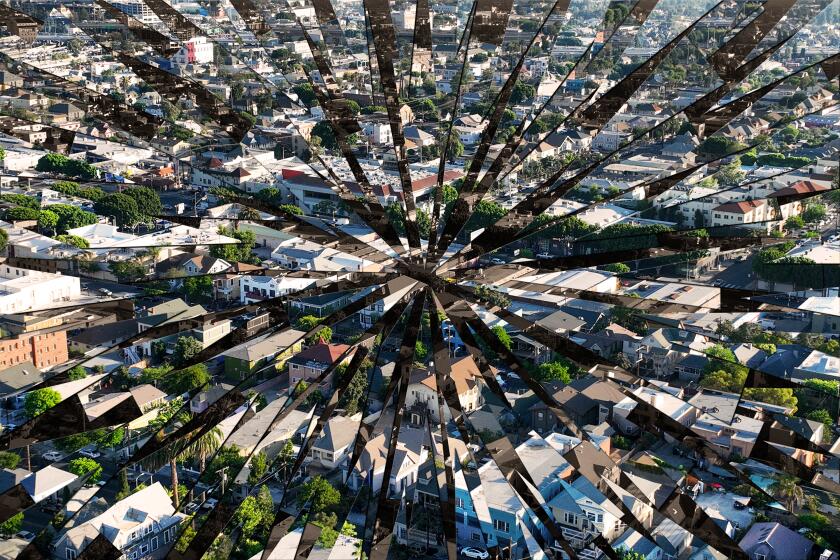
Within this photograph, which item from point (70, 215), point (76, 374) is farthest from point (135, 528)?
point (70, 215)

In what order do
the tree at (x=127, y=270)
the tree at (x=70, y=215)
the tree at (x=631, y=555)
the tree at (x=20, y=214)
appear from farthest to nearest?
the tree at (x=70, y=215) < the tree at (x=631, y=555) < the tree at (x=20, y=214) < the tree at (x=127, y=270)

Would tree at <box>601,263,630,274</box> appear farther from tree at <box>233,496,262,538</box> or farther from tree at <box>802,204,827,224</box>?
tree at <box>233,496,262,538</box>

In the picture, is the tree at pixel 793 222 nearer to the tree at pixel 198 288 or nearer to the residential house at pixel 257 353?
the residential house at pixel 257 353

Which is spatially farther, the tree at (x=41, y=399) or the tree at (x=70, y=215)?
the tree at (x=70, y=215)

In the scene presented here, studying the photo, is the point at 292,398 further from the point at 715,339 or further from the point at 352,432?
the point at 715,339

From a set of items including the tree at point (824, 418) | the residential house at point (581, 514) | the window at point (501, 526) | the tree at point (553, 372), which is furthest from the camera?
the window at point (501, 526)

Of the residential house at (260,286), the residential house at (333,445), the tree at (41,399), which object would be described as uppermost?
the residential house at (260,286)

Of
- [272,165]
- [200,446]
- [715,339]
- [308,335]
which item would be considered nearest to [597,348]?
[715,339]

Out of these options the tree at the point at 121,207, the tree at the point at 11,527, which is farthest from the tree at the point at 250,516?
the tree at the point at 121,207
